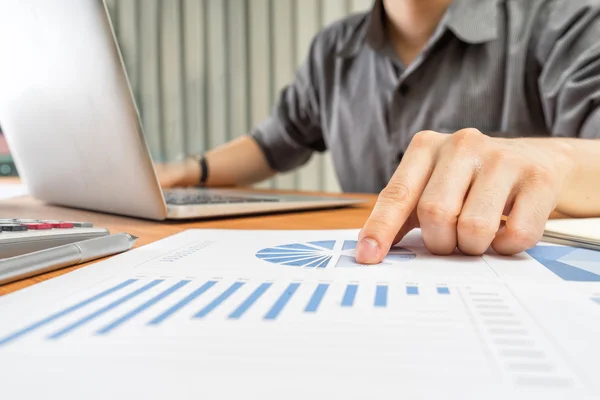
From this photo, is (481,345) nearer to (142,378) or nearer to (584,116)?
(142,378)

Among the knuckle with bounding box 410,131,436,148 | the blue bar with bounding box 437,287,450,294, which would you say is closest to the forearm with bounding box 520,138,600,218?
the knuckle with bounding box 410,131,436,148

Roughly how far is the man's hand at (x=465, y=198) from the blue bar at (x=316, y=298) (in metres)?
0.06

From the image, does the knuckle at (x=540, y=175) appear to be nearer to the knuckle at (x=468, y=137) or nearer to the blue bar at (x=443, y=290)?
the knuckle at (x=468, y=137)

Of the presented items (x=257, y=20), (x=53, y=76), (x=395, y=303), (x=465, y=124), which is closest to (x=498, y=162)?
(x=395, y=303)

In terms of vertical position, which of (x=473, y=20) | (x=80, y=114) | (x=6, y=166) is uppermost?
(x=473, y=20)

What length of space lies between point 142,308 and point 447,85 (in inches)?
32.0

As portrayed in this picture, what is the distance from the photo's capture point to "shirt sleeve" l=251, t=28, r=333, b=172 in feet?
3.81

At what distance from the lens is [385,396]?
0.14 metres

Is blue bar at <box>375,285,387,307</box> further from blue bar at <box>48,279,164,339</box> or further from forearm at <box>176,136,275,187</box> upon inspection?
forearm at <box>176,136,275,187</box>

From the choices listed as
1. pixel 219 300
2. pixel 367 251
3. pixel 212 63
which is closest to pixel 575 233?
pixel 367 251

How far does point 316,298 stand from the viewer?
238 mm

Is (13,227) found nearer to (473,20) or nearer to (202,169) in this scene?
(202,169)

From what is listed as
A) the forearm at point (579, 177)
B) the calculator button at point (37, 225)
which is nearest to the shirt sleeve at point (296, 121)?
the forearm at point (579, 177)

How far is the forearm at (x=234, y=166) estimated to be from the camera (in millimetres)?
991
